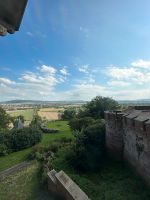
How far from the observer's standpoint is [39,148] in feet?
66.6

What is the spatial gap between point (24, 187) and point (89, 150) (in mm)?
4326

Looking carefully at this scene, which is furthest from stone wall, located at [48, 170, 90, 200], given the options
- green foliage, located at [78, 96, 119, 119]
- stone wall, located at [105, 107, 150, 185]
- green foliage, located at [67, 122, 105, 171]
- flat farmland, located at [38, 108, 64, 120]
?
flat farmland, located at [38, 108, 64, 120]

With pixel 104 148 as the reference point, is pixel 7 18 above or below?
above

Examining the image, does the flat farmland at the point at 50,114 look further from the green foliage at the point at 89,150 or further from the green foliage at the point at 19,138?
the green foliage at the point at 89,150

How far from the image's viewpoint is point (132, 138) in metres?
11.4

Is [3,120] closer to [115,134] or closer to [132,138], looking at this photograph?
[115,134]

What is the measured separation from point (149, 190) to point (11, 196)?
7161 millimetres

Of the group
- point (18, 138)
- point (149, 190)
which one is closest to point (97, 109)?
point (18, 138)

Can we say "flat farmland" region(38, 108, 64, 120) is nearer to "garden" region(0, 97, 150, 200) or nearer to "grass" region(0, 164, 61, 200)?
"grass" region(0, 164, 61, 200)

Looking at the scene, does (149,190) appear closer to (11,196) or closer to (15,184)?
(11,196)

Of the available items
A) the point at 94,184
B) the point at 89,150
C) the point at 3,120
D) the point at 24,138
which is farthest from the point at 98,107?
the point at 3,120

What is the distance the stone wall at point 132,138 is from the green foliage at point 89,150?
0.74 meters

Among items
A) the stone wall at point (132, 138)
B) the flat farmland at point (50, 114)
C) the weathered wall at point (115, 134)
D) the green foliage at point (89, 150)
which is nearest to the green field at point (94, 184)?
the green foliage at point (89, 150)

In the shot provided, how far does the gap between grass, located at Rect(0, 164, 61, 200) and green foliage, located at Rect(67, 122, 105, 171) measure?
244 centimetres
